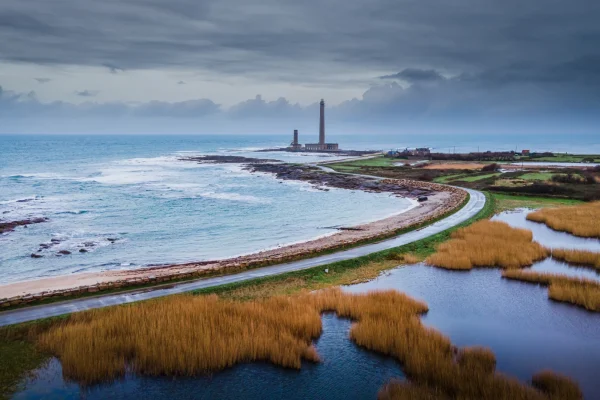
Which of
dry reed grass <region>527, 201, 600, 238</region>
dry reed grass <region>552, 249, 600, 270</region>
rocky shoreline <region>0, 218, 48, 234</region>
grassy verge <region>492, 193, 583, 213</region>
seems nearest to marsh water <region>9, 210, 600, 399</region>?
dry reed grass <region>552, 249, 600, 270</region>

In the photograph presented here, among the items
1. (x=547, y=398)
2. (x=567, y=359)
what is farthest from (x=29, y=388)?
(x=567, y=359)

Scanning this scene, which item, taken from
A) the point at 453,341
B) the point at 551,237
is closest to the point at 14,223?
the point at 453,341

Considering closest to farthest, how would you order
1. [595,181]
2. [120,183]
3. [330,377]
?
[330,377]
[595,181]
[120,183]

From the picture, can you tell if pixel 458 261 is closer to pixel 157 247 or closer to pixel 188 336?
pixel 188 336

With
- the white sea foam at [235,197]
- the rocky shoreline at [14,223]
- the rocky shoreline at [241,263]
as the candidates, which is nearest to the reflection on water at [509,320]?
the rocky shoreline at [241,263]

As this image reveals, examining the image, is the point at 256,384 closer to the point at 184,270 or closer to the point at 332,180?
the point at 184,270

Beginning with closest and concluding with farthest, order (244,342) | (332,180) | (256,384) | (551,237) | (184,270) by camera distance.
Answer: (256,384) < (244,342) < (184,270) < (551,237) < (332,180)
